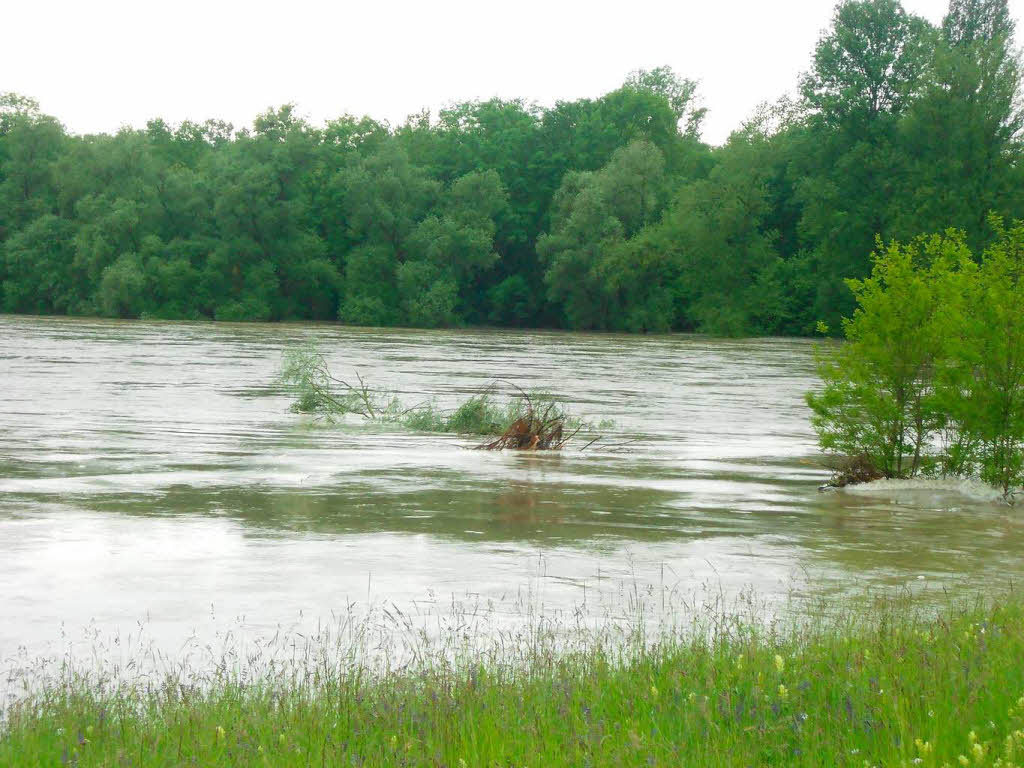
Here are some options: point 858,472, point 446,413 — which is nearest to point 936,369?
point 858,472

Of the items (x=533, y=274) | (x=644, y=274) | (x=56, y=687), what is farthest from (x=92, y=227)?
(x=56, y=687)

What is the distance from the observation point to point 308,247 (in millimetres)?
101125

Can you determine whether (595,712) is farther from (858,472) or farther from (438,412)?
(438,412)

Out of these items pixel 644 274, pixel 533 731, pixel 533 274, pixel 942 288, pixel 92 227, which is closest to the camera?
pixel 533 731

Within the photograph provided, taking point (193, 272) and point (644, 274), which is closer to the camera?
point (644, 274)

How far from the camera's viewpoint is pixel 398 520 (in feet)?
46.6

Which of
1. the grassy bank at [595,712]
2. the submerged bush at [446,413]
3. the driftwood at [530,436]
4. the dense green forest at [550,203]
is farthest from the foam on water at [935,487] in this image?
the dense green forest at [550,203]

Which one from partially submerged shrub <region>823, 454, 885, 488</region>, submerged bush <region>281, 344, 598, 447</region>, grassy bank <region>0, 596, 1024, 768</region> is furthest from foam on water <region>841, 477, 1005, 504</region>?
grassy bank <region>0, 596, 1024, 768</region>

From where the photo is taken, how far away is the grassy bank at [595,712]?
18.4 feet

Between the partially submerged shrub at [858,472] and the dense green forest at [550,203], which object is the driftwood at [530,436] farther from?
the dense green forest at [550,203]

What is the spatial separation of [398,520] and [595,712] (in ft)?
26.2

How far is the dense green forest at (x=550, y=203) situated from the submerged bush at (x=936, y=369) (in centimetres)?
5890

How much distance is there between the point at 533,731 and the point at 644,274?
83.0 m

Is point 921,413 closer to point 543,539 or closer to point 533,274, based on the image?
point 543,539
